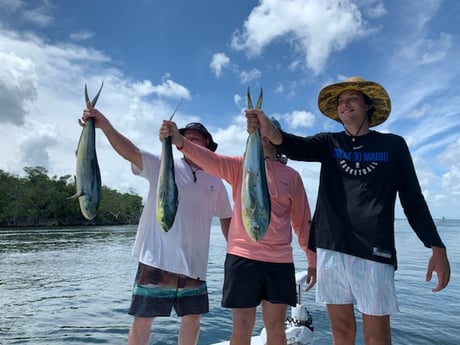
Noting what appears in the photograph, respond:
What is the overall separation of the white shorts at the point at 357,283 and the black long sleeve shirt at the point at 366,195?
6cm

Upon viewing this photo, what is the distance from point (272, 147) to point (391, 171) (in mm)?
1008

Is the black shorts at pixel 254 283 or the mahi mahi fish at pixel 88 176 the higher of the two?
the mahi mahi fish at pixel 88 176

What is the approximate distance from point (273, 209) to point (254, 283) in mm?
613

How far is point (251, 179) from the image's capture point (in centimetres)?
240

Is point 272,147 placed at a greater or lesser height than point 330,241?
greater

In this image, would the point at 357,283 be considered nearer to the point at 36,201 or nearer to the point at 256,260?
the point at 256,260

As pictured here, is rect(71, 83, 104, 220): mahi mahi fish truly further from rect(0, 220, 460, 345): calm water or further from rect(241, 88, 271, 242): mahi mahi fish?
rect(0, 220, 460, 345): calm water

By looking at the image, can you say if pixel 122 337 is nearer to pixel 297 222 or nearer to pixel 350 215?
pixel 297 222

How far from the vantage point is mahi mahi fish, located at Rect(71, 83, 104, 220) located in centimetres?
231

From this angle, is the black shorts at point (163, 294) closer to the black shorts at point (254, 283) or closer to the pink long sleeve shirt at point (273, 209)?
the black shorts at point (254, 283)

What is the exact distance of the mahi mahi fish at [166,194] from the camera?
240 centimetres

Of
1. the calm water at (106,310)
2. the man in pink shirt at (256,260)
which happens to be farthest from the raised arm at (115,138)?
the calm water at (106,310)

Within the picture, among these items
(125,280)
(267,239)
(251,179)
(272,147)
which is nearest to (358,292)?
(267,239)

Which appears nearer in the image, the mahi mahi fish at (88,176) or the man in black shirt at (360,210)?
the mahi mahi fish at (88,176)
